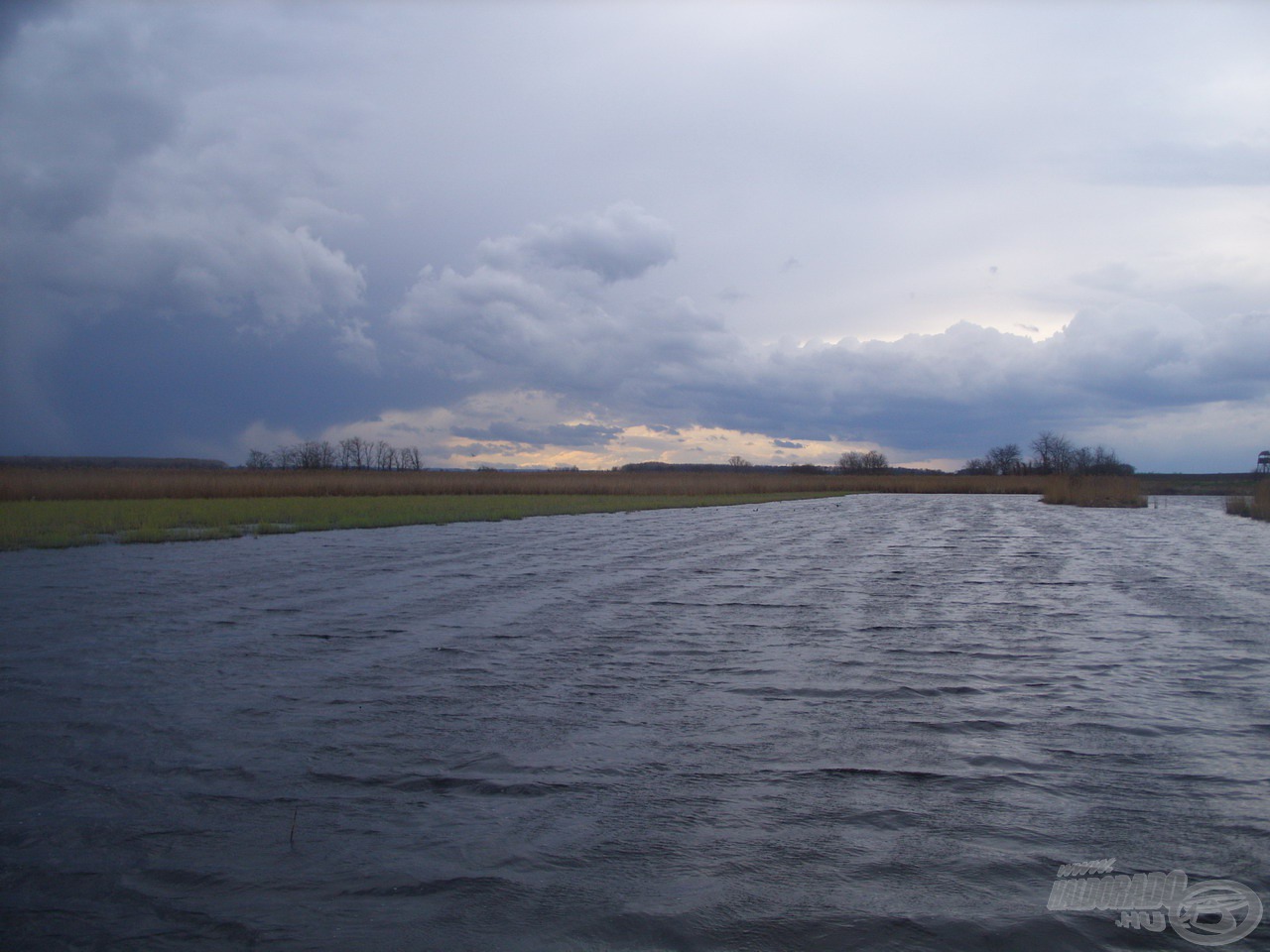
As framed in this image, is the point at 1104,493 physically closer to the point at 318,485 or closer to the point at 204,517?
the point at 318,485

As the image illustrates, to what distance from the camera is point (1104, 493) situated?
1828 inches

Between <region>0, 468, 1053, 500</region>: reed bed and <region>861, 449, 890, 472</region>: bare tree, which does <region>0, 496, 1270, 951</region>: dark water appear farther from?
<region>861, 449, 890, 472</region>: bare tree

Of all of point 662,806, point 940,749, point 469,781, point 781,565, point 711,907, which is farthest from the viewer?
point 781,565

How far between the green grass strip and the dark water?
9.28 metres

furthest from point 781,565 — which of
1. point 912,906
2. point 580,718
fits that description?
point 912,906

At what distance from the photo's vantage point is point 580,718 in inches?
242

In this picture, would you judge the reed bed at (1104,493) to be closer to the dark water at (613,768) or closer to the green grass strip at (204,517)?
the green grass strip at (204,517)

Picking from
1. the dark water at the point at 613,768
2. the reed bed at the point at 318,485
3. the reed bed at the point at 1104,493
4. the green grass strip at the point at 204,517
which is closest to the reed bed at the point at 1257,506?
the reed bed at the point at 1104,493

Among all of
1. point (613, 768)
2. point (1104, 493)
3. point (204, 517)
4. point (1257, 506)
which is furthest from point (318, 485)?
point (1257, 506)

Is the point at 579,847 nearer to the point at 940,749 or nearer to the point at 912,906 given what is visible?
the point at 912,906

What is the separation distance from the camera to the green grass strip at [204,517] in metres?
20.2

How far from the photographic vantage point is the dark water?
3.41 meters

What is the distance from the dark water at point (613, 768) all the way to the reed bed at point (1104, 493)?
129 feet

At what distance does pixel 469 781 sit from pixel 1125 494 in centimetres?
5037
